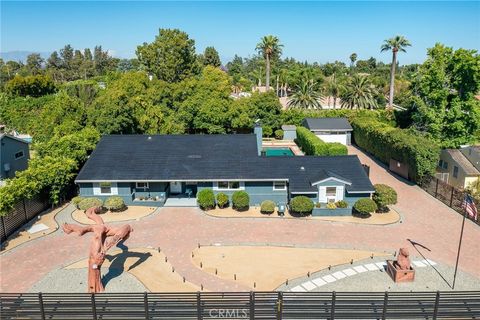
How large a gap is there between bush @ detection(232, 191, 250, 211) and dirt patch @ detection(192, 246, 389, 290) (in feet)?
19.9

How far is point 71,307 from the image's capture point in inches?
694

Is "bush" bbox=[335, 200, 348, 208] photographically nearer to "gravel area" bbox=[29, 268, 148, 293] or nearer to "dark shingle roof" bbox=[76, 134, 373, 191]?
"dark shingle roof" bbox=[76, 134, 373, 191]

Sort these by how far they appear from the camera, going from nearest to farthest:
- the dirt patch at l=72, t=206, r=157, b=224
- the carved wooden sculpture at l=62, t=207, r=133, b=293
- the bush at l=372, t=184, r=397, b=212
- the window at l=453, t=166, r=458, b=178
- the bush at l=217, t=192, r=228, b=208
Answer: the carved wooden sculpture at l=62, t=207, r=133, b=293 → the dirt patch at l=72, t=206, r=157, b=224 → the bush at l=372, t=184, r=397, b=212 → the bush at l=217, t=192, r=228, b=208 → the window at l=453, t=166, r=458, b=178

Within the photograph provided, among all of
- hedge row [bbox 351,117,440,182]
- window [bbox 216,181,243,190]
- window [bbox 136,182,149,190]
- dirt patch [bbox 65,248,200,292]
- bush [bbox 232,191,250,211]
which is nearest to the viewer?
dirt patch [bbox 65,248,200,292]

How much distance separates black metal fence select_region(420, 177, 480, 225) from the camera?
31781 mm

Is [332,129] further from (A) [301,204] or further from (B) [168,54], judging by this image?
(B) [168,54]

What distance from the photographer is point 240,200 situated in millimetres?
31516

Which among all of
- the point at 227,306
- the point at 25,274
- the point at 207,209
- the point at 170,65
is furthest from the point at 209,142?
the point at 170,65

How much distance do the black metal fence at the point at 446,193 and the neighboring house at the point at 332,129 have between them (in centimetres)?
2044

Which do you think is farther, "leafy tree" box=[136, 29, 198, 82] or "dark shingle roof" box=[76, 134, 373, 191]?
"leafy tree" box=[136, 29, 198, 82]

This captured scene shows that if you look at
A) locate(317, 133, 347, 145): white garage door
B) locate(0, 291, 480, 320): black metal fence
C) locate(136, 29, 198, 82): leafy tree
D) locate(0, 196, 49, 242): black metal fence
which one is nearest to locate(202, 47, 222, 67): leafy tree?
locate(136, 29, 198, 82): leafy tree

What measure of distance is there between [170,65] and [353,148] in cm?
3860

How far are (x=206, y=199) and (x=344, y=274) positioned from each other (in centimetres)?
1305

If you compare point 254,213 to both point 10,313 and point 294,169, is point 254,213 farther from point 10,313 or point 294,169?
point 10,313
